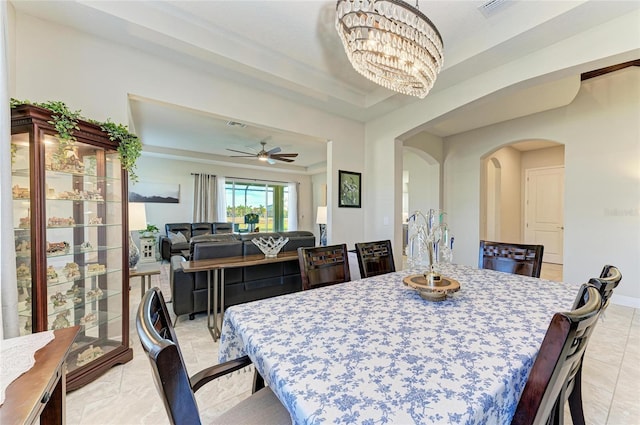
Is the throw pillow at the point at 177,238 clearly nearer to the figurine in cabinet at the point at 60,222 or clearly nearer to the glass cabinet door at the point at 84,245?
the glass cabinet door at the point at 84,245

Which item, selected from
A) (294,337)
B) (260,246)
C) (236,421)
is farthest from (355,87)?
(236,421)

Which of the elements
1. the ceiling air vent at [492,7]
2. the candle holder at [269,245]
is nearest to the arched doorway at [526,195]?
the ceiling air vent at [492,7]

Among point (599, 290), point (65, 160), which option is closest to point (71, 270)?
point (65, 160)

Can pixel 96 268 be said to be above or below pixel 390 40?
below

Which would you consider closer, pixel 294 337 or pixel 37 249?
pixel 294 337

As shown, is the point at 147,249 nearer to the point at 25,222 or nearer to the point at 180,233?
the point at 180,233

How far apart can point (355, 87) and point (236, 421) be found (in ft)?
11.3

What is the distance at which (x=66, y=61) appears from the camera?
2.09 metres

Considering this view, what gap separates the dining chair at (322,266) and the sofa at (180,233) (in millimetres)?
4766

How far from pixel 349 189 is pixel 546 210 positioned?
539 centimetres

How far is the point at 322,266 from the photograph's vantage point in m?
1.96

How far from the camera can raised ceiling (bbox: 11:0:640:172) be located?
199cm

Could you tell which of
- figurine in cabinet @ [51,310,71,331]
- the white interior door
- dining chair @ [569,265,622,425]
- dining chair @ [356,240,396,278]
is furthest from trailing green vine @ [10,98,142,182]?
the white interior door

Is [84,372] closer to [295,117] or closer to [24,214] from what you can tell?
[24,214]
